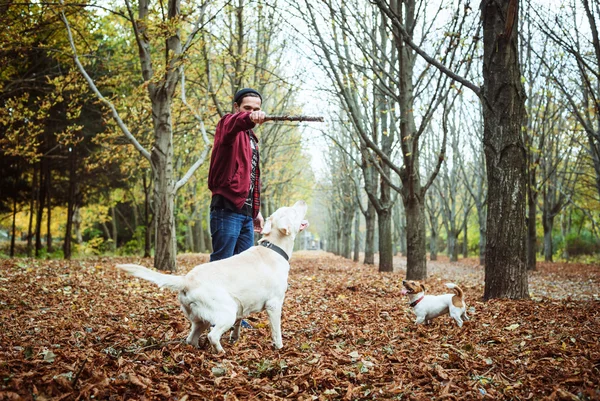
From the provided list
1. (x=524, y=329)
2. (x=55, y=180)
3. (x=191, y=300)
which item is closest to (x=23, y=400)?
(x=191, y=300)

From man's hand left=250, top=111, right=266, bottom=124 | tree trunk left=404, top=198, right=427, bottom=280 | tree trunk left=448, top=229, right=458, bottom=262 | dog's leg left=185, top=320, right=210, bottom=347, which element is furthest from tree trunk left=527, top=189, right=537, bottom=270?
dog's leg left=185, top=320, right=210, bottom=347

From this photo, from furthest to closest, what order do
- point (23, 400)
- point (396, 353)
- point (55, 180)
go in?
1. point (55, 180)
2. point (396, 353)
3. point (23, 400)

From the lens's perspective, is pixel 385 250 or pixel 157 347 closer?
pixel 157 347

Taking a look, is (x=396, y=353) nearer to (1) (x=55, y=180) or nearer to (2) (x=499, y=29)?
(2) (x=499, y=29)

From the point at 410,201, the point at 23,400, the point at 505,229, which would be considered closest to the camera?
the point at 23,400

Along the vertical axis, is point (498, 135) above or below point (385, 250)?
above

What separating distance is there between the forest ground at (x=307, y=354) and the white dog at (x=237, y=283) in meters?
0.30

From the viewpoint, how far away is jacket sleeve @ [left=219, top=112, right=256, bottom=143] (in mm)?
3973

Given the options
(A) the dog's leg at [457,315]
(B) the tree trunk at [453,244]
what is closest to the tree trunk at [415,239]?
(A) the dog's leg at [457,315]

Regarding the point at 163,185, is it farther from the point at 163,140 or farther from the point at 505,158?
the point at 505,158

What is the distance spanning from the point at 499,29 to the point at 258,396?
237 inches

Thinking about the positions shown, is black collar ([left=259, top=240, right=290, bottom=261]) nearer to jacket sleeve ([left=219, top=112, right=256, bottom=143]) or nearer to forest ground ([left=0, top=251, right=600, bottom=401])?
forest ground ([left=0, top=251, right=600, bottom=401])

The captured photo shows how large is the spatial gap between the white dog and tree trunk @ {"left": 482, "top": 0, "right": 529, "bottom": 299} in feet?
11.2

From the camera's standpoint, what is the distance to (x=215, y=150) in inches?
172
